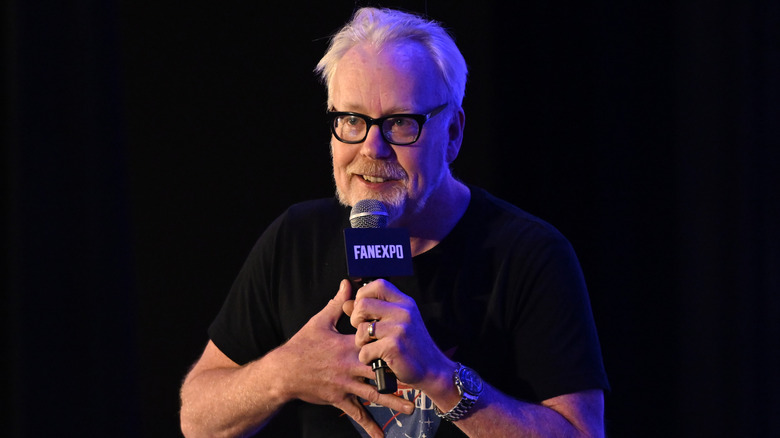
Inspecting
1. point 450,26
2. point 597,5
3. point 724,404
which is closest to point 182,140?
point 450,26

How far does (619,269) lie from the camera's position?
2719 mm

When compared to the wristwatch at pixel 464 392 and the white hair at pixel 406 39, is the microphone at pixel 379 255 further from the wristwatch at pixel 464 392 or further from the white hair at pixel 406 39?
the white hair at pixel 406 39

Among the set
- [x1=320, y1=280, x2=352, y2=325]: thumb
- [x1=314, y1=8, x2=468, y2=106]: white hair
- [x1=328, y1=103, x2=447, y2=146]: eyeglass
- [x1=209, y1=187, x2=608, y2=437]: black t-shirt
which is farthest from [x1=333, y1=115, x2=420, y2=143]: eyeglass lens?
[x1=320, y1=280, x2=352, y2=325]: thumb

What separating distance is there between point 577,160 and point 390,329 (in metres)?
1.63

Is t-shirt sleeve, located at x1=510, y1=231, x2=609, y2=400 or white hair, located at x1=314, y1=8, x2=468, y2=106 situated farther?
white hair, located at x1=314, y1=8, x2=468, y2=106

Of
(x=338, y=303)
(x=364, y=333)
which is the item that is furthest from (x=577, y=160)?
(x=364, y=333)

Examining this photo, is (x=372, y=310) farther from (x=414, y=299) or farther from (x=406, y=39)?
(x=406, y=39)

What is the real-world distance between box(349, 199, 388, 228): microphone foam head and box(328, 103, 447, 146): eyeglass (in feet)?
0.60

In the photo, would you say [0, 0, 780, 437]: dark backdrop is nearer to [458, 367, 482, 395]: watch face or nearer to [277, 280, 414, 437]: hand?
[277, 280, 414, 437]: hand

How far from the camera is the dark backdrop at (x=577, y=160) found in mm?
2465

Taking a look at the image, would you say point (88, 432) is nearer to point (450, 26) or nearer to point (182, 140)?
point (182, 140)

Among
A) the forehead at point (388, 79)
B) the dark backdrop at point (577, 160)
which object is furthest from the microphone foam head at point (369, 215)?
the dark backdrop at point (577, 160)

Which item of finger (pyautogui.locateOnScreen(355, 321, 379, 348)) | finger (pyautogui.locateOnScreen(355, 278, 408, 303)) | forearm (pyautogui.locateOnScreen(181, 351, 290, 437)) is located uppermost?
finger (pyautogui.locateOnScreen(355, 278, 408, 303))

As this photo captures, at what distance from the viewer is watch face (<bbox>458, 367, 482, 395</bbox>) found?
1.52m
